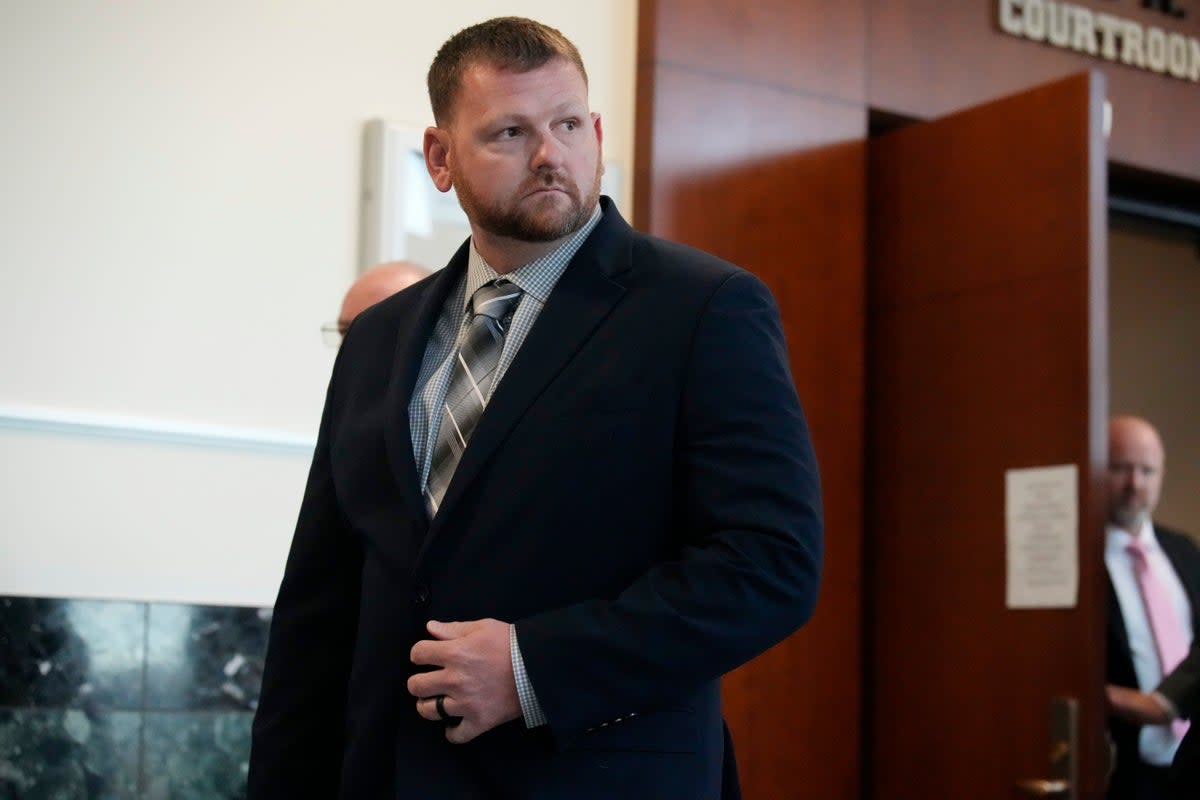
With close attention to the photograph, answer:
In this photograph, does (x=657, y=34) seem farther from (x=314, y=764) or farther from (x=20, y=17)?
(x=314, y=764)

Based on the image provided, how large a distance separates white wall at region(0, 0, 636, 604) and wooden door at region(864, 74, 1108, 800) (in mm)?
1600

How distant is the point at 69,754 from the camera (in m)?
3.38

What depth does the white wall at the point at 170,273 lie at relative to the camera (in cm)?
351

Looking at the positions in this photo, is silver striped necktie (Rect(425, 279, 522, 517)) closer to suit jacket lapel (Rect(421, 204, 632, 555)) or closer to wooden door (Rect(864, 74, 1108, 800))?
suit jacket lapel (Rect(421, 204, 632, 555))

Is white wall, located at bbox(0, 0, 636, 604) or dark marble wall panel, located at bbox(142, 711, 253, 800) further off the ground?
white wall, located at bbox(0, 0, 636, 604)

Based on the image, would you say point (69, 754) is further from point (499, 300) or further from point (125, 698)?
point (499, 300)

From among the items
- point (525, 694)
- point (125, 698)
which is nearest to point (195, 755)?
point (125, 698)

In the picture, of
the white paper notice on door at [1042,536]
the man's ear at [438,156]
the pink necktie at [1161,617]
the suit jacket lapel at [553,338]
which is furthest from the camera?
the pink necktie at [1161,617]

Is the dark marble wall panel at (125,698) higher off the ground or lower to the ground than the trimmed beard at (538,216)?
lower

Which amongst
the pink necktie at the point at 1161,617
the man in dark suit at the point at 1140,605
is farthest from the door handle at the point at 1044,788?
the pink necktie at the point at 1161,617

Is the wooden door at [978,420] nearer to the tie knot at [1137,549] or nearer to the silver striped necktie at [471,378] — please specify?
the tie knot at [1137,549]

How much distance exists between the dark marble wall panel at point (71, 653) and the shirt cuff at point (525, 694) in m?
2.05

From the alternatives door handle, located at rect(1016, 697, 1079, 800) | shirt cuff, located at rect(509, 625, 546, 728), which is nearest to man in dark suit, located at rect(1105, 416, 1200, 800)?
door handle, located at rect(1016, 697, 1079, 800)

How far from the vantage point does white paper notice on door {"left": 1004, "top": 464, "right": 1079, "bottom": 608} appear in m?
4.12
